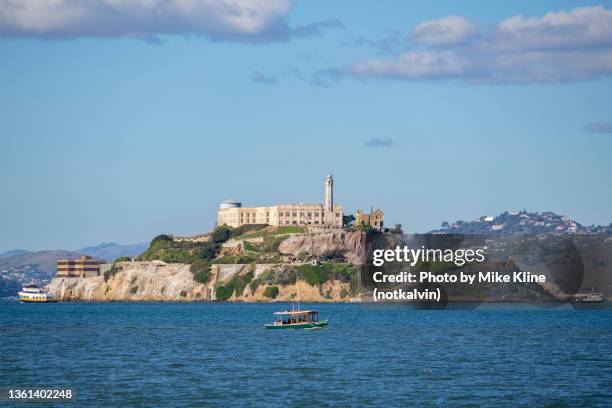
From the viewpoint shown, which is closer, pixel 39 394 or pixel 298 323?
pixel 39 394

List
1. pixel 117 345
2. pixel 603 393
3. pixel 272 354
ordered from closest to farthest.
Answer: pixel 603 393, pixel 272 354, pixel 117 345

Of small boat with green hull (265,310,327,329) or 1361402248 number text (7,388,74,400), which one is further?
small boat with green hull (265,310,327,329)

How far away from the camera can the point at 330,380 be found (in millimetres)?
68812

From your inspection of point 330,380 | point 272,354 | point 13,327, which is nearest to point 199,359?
point 272,354

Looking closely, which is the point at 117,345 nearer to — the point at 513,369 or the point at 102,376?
the point at 102,376

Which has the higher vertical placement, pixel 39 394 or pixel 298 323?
pixel 298 323

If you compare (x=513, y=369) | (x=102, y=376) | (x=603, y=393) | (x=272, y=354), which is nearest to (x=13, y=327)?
(x=272, y=354)

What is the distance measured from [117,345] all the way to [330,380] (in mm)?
32271

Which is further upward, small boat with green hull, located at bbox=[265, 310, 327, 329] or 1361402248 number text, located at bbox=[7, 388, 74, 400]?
small boat with green hull, located at bbox=[265, 310, 327, 329]

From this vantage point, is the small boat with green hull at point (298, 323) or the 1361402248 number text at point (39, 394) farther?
the small boat with green hull at point (298, 323)

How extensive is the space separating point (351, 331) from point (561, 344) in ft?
84.9

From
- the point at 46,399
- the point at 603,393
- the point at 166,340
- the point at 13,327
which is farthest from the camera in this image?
the point at 13,327

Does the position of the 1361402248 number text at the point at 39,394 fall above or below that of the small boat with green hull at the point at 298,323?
below

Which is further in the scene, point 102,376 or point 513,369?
point 513,369
